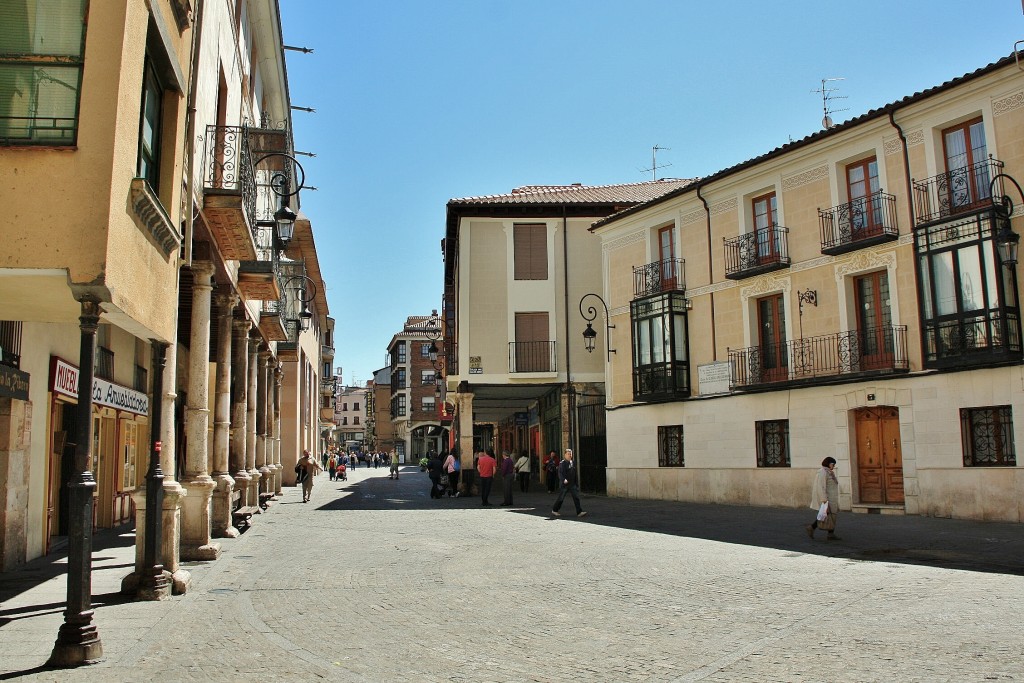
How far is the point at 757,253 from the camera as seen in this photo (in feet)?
76.3

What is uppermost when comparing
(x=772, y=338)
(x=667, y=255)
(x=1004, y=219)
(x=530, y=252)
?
(x=530, y=252)

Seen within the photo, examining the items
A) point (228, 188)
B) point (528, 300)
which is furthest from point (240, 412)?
point (528, 300)

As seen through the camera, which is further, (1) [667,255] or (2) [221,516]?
(1) [667,255]

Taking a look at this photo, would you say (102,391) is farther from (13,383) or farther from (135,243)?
(135,243)

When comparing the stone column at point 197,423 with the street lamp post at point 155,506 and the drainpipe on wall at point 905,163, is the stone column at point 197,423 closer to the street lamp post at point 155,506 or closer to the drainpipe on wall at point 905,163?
the street lamp post at point 155,506

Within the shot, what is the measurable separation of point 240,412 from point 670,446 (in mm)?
13584

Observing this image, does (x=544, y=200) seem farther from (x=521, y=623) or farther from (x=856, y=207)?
(x=521, y=623)

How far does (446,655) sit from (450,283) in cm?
3492

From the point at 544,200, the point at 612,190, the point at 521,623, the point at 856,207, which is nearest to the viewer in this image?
the point at 521,623

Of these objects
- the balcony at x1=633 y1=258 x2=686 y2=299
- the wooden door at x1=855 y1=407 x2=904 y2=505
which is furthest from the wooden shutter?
the wooden door at x1=855 y1=407 x2=904 y2=505

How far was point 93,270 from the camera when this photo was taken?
6422 mm

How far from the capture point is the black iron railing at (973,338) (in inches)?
663

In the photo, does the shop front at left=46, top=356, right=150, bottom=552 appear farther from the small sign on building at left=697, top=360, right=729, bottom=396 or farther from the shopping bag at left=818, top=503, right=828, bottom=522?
the small sign on building at left=697, top=360, right=729, bottom=396

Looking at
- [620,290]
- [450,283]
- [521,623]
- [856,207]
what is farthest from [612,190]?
[521,623]
